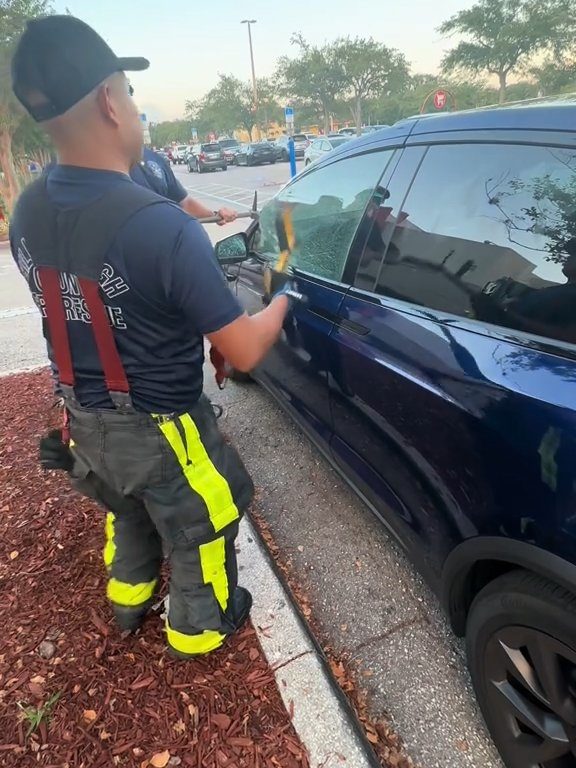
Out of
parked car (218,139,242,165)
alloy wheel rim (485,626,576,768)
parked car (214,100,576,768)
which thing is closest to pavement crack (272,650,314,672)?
parked car (214,100,576,768)

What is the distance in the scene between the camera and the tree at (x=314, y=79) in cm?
4628

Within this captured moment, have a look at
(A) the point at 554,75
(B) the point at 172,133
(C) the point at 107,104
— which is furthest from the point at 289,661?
(B) the point at 172,133

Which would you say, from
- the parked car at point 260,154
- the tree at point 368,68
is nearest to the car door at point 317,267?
the parked car at point 260,154

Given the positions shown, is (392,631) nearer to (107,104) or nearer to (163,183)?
(107,104)

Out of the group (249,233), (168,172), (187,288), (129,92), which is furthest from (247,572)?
(168,172)

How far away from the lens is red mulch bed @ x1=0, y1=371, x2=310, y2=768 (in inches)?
67.2

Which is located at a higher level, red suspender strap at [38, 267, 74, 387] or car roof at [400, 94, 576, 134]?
car roof at [400, 94, 576, 134]

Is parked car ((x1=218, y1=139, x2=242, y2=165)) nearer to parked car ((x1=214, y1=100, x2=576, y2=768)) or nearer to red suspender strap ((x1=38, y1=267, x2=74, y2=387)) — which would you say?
parked car ((x1=214, y1=100, x2=576, y2=768))

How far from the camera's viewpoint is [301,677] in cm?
188

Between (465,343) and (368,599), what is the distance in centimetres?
125

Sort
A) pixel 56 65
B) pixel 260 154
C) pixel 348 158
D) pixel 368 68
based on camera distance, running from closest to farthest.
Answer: pixel 56 65
pixel 348 158
pixel 260 154
pixel 368 68

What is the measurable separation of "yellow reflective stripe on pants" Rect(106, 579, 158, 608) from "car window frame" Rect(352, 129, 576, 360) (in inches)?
53.2

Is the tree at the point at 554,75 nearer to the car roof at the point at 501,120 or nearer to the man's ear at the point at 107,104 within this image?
the car roof at the point at 501,120

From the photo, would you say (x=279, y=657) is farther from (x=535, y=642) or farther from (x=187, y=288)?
(x=187, y=288)
